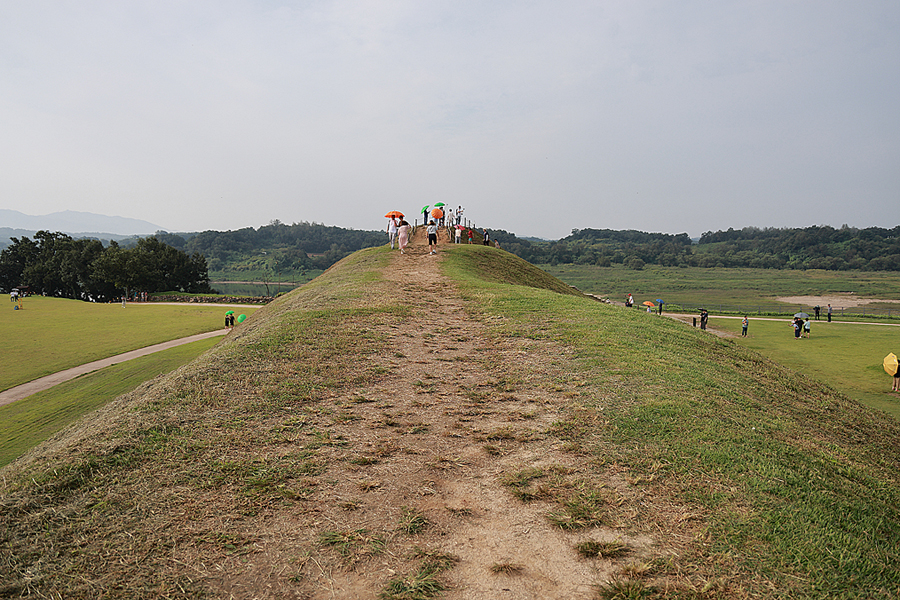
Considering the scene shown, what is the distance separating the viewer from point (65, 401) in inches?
620

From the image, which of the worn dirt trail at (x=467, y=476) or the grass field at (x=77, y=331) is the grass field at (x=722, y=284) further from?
the worn dirt trail at (x=467, y=476)

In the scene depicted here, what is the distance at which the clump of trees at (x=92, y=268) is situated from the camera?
5200cm

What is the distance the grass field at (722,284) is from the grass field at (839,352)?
26.9 metres

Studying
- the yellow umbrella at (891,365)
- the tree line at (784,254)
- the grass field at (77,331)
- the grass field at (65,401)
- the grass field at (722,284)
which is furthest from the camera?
the tree line at (784,254)

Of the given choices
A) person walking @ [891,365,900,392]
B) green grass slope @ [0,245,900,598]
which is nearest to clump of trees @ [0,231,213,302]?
green grass slope @ [0,245,900,598]

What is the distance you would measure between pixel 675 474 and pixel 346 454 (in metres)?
3.62

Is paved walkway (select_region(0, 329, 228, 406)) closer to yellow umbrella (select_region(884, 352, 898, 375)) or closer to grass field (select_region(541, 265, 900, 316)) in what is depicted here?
yellow umbrella (select_region(884, 352, 898, 375))

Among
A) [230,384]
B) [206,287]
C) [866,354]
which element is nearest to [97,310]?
[206,287]

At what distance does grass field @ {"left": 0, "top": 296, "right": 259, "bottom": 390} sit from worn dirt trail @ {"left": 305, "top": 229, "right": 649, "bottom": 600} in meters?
20.1

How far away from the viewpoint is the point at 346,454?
17.6ft

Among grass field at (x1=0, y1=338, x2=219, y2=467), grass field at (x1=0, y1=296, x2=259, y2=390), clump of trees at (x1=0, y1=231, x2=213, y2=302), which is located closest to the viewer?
grass field at (x1=0, y1=338, x2=219, y2=467)

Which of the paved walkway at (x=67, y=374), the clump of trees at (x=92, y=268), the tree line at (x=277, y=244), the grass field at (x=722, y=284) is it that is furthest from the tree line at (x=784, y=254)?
the paved walkway at (x=67, y=374)

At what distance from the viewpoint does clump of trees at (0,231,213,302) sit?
171ft

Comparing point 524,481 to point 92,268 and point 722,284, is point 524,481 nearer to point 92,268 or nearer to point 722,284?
point 92,268
